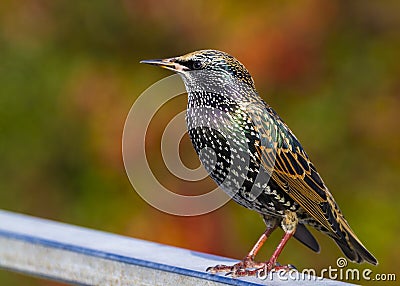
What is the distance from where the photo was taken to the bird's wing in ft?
8.61

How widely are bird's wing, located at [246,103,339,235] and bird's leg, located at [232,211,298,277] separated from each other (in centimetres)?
6

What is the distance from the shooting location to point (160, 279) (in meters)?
2.48

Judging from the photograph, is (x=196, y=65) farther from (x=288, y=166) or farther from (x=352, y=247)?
(x=352, y=247)

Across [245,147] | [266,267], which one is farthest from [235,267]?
[245,147]

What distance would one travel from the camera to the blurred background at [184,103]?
195 inches

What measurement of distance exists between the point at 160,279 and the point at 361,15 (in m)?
3.01

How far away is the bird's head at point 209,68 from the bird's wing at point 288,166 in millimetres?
96

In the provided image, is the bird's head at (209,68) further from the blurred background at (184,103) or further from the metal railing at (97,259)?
the blurred background at (184,103)

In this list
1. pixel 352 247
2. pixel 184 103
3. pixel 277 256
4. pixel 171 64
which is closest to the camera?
pixel 171 64

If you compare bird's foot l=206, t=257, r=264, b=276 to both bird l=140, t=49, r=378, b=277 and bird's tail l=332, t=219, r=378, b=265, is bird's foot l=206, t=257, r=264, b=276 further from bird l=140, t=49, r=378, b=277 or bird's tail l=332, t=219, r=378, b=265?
bird's tail l=332, t=219, r=378, b=265

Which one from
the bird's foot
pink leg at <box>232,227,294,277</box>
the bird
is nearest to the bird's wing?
the bird

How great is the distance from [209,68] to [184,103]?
2.29 meters

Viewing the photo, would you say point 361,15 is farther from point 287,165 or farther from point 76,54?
point 287,165

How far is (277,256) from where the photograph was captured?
264cm
